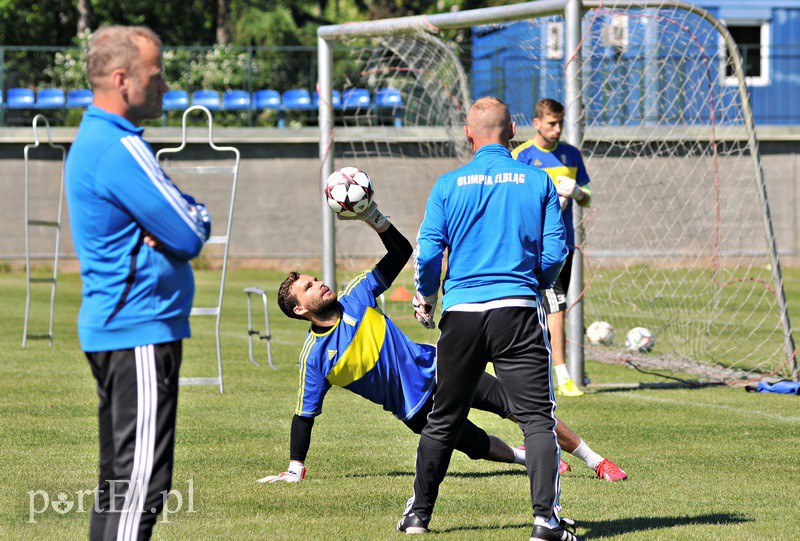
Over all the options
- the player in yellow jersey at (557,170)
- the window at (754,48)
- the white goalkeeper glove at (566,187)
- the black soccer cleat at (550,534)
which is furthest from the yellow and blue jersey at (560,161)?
the window at (754,48)

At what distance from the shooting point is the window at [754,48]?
986 inches

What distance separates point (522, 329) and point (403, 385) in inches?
44.3

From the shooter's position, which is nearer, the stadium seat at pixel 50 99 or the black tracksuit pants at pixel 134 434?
the black tracksuit pants at pixel 134 434

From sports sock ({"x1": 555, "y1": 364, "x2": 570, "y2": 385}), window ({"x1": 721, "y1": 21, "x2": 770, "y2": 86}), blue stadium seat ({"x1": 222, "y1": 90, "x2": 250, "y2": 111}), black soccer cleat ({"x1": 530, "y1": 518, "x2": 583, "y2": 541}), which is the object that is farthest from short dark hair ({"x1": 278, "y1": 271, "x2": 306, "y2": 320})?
blue stadium seat ({"x1": 222, "y1": 90, "x2": 250, "y2": 111})

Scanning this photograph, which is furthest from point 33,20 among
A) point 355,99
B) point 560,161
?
point 560,161

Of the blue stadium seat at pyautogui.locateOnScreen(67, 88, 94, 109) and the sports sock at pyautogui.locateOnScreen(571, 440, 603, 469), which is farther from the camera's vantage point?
the blue stadium seat at pyautogui.locateOnScreen(67, 88, 94, 109)

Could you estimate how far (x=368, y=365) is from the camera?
581 centimetres

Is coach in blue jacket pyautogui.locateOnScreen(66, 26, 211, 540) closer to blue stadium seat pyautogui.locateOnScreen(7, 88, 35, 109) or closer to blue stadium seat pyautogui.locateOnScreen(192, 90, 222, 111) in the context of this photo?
blue stadium seat pyautogui.locateOnScreen(7, 88, 35, 109)

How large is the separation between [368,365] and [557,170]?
376 cm

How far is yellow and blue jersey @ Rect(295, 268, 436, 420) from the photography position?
5.80 m

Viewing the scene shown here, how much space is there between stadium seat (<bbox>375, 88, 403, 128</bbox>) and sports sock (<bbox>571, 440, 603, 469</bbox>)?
10792mm

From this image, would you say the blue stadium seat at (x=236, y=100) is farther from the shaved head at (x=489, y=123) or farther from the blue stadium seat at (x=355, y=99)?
the shaved head at (x=489, y=123)

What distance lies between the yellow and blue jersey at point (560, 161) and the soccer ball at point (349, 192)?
2759mm

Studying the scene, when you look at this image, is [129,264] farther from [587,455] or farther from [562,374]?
[562,374]
